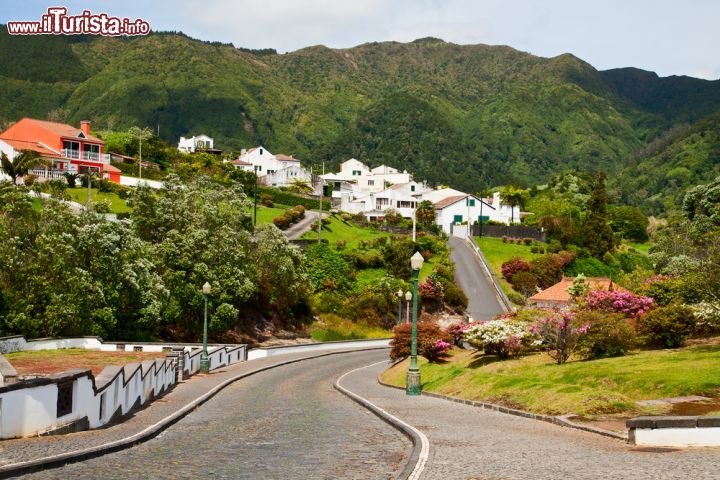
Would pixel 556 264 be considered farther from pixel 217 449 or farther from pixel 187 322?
pixel 217 449

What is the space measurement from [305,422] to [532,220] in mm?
97180

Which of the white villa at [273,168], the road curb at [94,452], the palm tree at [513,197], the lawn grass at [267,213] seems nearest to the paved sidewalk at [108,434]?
the road curb at [94,452]

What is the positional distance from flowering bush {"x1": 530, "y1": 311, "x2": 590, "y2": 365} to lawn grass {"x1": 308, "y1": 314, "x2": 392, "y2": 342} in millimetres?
34177

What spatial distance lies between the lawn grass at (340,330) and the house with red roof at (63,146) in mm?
33891

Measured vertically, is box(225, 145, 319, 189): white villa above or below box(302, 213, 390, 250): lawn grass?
above

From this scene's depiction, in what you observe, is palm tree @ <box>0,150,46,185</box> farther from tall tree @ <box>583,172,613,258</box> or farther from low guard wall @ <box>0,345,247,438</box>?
tall tree @ <box>583,172,613,258</box>

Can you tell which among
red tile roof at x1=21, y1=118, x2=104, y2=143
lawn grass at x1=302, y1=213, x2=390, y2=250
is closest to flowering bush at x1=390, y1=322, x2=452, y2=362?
lawn grass at x1=302, y1=213, x2=390, y2=250

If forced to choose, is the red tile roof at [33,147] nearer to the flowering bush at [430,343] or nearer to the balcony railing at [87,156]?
the balcony railing at [87,156]

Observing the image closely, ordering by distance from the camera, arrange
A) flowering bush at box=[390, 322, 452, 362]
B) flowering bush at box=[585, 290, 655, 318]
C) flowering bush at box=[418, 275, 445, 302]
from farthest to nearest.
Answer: flowering bush at box=[418, 275, 445, 302]
flowering bush at box=[390, 322, 452, 362]
flowering bush at box=[585, 290, 655, 318]

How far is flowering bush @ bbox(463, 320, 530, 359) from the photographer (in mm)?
29172

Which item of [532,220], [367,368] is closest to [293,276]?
[367,368]

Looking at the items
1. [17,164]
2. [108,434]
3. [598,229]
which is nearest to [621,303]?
[108,434]

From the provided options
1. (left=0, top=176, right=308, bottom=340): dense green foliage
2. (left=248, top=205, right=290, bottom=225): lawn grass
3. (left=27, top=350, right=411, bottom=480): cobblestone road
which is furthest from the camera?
(left=248, top=205, right=290, bottom=225): lawn grass

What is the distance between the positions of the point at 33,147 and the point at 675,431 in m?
80.7
